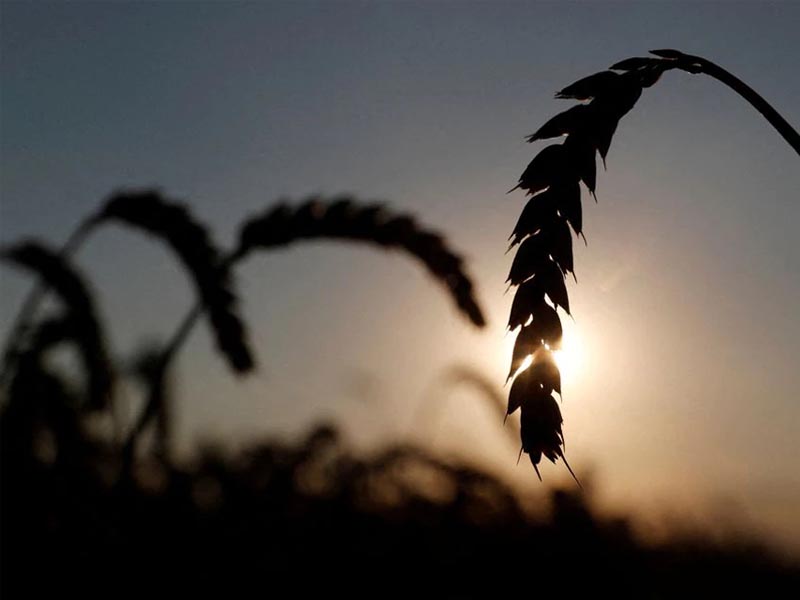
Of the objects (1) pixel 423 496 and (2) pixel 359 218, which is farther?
(1) pixel 423 496

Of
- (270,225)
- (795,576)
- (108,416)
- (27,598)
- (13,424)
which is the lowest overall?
(27,598)

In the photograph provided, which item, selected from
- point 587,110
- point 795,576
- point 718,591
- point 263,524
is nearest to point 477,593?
point 263,524

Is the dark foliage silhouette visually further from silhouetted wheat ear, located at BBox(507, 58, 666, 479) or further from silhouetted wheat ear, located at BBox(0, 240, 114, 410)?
silhouetted wheat ear, located at BBox(507, 58, 666, 479)

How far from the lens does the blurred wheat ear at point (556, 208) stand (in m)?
1.91

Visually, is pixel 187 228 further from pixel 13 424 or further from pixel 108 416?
pixel 108 416

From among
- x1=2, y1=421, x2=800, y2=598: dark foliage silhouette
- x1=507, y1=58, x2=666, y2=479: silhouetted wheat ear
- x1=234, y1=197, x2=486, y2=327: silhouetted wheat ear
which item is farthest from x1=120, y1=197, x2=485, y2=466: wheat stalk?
x1=507, y1=58, x2=666, y2=479: silhouetted wheat ear

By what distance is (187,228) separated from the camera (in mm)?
A: 4531

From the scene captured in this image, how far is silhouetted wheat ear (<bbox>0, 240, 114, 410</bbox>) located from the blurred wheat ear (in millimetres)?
3618

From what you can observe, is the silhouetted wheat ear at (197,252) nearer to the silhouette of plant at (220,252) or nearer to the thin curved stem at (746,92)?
the silhouette of plant at (220,252)

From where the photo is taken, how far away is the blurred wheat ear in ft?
6.25

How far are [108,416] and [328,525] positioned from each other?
2.29 metres

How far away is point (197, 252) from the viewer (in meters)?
4.48

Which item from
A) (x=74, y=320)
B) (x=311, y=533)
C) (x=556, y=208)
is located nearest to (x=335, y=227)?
(x=74, y=320)

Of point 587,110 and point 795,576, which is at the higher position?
point 795,576
